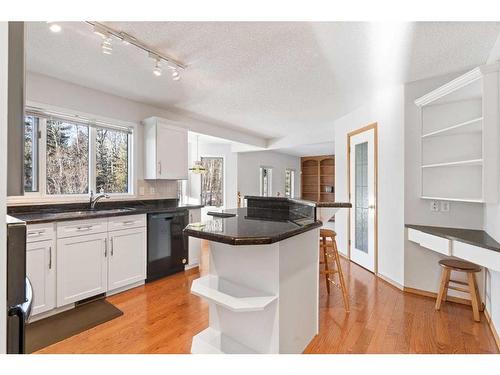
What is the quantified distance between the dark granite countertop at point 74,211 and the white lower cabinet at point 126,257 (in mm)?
238

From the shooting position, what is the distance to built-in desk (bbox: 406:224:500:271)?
6.20 ft

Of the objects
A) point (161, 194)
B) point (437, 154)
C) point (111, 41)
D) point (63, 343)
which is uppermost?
point (111, 41)

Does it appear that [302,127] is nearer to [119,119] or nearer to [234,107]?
[234,107]

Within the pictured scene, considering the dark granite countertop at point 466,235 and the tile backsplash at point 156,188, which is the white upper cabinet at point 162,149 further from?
the dark granite countertop at point 466,235

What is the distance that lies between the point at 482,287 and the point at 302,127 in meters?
3.78

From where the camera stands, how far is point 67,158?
9.94ft

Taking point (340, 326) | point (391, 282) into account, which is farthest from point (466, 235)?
point (340, 326)

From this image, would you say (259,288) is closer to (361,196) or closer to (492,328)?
(492,328)

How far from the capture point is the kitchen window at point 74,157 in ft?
8.91

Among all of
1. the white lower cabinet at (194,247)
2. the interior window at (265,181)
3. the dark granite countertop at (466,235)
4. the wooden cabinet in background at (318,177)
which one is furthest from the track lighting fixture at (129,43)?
the wooden cabinet in background at (318,177)

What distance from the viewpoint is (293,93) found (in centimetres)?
337

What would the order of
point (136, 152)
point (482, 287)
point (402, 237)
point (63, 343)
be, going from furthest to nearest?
point (136, 152) < point (402, 237) < point (482, 287) < point (63, 343)
